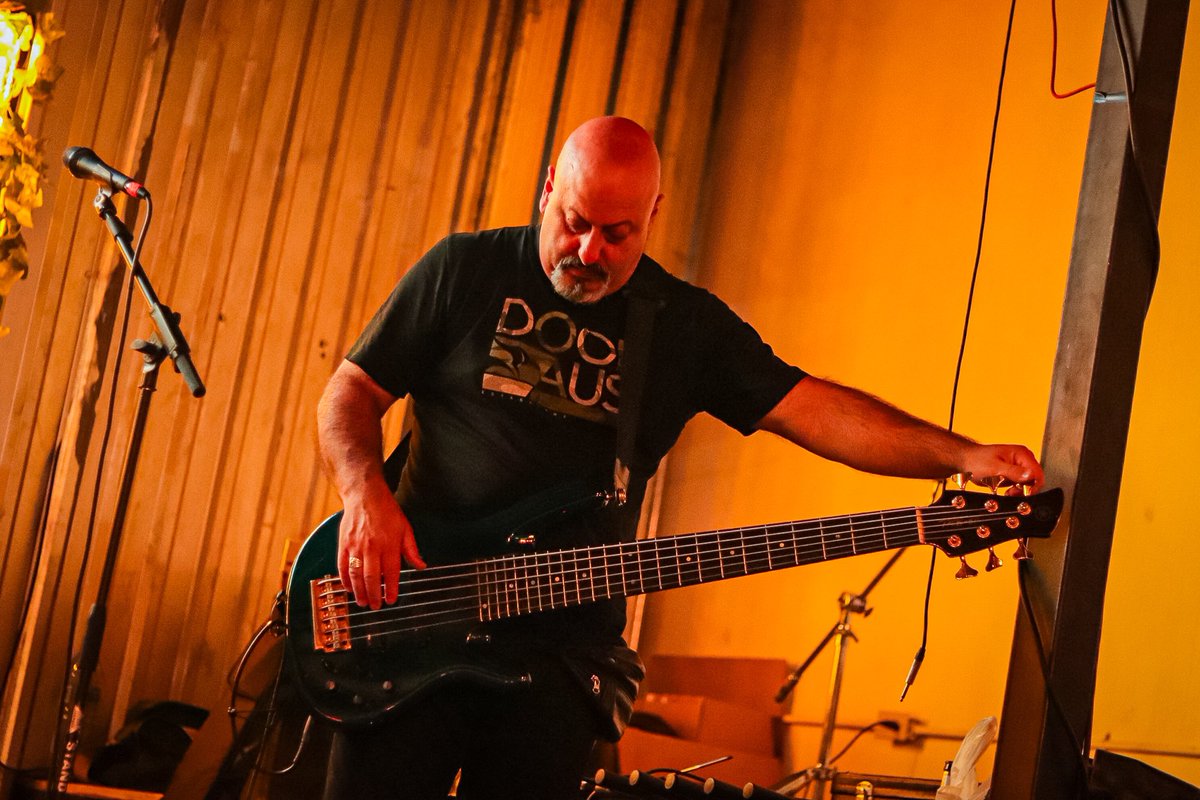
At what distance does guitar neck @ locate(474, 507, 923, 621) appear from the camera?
191cm

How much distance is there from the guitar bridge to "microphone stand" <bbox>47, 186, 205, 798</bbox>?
81 centimetres

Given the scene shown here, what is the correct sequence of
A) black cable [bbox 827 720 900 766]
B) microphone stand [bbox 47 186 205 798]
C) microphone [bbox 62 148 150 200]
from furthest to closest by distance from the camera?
1. black cable [bbox 827 720 900 766]
2. microphone [bbox 62 148 150 200]
3. microphone stand [bbox 47 186 205 798]

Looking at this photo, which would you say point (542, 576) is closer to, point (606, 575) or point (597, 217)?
point (606, 575)

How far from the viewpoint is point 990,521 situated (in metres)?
1.87

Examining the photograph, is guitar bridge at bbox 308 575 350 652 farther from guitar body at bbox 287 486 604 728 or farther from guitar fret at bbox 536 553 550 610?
guitar fret at bbox 536 553 550 610

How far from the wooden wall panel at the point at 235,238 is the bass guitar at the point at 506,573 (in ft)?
7.48

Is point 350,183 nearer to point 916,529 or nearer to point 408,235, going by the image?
point 408,235

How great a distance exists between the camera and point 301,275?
169 inches

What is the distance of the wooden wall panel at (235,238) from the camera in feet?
12.6

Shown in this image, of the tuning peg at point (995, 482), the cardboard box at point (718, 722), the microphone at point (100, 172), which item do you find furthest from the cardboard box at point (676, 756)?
the microphone at point (100, 172)

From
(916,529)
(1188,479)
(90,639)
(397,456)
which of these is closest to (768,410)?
(916,529)

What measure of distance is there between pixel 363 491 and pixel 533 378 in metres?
0.33

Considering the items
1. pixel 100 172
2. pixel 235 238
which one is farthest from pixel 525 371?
pixel 235 238

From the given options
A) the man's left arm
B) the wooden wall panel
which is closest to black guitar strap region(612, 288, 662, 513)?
the man's left arm
